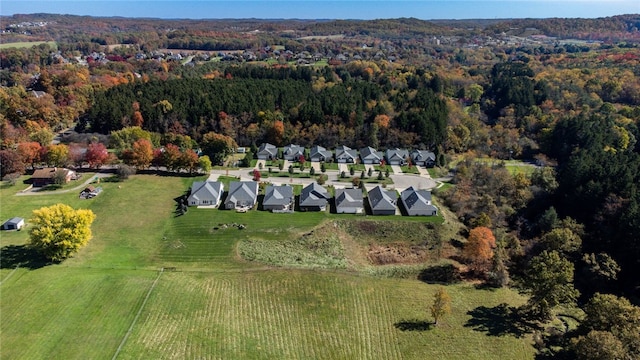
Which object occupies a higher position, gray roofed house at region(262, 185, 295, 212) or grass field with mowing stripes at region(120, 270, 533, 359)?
gray roofed house at region(262, 185, 295, 212)

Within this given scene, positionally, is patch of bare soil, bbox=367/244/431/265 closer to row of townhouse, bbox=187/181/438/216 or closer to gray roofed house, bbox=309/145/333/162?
row of townhouse, bbox=187/181/438/216

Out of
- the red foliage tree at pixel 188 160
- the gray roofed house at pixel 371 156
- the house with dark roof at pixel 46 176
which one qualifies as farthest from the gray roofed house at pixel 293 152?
the house with dark roof at pixel 46 176

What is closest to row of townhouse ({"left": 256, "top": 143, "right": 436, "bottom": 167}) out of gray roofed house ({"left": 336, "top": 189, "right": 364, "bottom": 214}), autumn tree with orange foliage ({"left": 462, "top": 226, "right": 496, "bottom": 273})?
gray roofed house ({"left": 336, "top": 189, "right": 364, "bottom": 214})

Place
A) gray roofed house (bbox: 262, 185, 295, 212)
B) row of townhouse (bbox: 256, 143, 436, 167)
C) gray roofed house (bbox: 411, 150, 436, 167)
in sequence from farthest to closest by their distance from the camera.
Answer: row of townhouse (bbox: 256, 143, 436, 167) → gray roofed house (bbox: 411, 150, 436, 167) → gray roofed house (bbox: 262, 185, 295, 212)

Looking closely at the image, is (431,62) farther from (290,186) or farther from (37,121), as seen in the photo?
(37,121)

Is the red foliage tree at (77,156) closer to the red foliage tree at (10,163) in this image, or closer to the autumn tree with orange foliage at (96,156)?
the autumn tree with orange foliage at (96,156)

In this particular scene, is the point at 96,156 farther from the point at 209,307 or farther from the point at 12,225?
the point at 209,307
